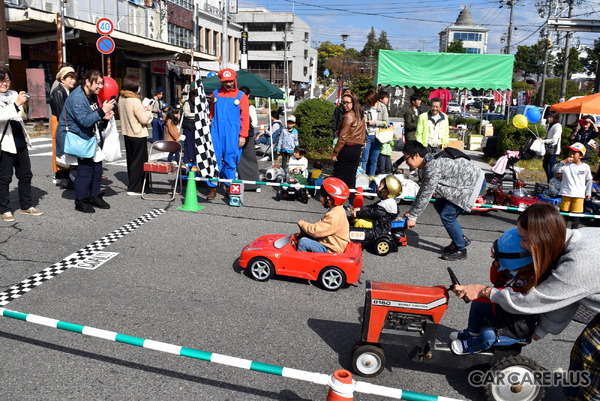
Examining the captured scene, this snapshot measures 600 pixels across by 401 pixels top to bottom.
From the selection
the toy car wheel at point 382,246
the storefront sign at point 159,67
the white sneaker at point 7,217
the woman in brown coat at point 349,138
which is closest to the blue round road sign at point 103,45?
the white sneaker at point 7,217

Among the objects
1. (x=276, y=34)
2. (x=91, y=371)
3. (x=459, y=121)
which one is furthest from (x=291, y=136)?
(x=276, y=34)

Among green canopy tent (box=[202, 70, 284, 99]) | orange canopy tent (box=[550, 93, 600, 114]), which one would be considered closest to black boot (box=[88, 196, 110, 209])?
green canopy tent (box=[202, 70, 284, 99])

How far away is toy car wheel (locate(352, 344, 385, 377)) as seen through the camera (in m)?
3.39

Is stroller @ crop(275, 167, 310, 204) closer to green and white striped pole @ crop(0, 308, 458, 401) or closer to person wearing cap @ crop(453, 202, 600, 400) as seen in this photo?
green and white striped pole @ crop(0, 308, 458, 401)

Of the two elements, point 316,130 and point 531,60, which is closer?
point 316,130

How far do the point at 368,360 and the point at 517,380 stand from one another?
97 cm

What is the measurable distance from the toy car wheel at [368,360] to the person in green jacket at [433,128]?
6944 mm

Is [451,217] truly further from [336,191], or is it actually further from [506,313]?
[506,313]

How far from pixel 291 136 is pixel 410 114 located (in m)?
2.73

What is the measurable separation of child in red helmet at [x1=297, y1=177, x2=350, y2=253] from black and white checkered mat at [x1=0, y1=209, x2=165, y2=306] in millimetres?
2517

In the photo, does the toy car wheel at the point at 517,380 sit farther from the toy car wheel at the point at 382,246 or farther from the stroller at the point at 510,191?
the stroller at the point at 510,191

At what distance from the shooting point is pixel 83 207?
709 cm

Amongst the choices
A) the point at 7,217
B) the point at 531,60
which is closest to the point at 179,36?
the point at 7,217

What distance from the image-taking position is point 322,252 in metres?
4.98
